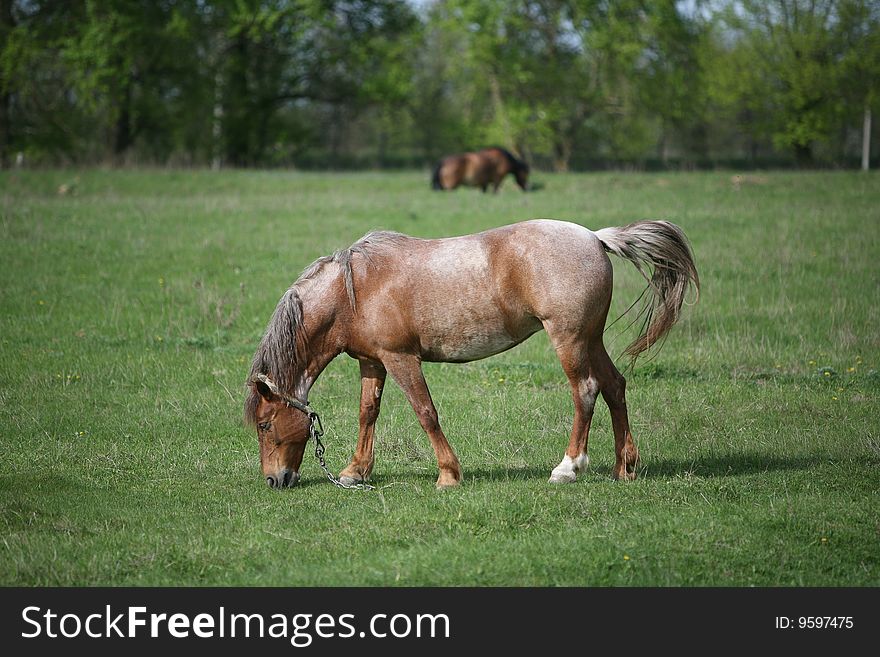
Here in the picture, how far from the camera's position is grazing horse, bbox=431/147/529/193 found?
28844 millimetres

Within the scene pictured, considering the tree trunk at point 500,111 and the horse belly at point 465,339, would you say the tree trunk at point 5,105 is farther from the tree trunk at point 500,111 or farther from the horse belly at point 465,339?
the horse belly at point 465,339

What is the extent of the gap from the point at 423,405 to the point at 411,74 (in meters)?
40.4

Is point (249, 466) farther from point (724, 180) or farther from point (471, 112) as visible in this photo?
point (471, 112)

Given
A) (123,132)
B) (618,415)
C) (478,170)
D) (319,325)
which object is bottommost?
(618,415)

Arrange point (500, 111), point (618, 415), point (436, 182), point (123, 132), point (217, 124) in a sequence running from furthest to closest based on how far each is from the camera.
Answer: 1. point (500, 111)
2. point (217, 124)
3. point (123, 132)
4. point (436, 182)
5. point (618, 415)

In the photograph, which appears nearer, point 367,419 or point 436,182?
point 367,419

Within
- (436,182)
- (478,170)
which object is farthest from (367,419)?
(478,170)

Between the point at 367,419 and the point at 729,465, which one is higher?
the point at 367,419

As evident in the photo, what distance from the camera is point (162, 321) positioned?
14.0m

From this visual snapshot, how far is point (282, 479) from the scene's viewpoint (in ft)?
25.1

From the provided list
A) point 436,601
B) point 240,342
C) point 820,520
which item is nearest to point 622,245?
point 820,520

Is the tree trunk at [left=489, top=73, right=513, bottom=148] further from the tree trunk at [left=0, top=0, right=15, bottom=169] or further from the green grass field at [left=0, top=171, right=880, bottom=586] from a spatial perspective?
the green grass field at [left=0, top=171, right=880, bottom=586]

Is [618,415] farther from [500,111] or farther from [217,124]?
[500,111]

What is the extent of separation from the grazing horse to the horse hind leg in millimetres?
21697
